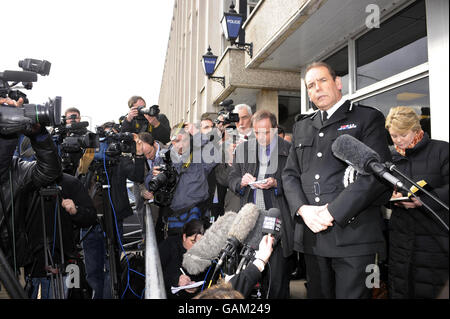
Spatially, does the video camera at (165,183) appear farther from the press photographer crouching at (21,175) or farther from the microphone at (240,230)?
the microphone at (240,230)

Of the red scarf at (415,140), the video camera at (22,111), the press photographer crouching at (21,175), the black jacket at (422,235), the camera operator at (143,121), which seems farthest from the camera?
the camera operator at (143,121)

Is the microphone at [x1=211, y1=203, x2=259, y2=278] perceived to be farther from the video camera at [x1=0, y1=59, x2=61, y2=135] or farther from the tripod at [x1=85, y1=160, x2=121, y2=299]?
the tripod at [x1=85, y1=160, x2=121, y2=299]

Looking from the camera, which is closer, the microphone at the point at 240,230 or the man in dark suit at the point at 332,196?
the man in dark suit at the point at 332,196

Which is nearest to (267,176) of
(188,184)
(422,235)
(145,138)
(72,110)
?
(188,184)

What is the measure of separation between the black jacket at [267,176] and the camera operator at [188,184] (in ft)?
2.00

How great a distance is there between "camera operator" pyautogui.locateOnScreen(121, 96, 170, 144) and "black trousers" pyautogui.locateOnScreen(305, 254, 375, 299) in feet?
9.00

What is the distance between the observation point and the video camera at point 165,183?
3139 mm

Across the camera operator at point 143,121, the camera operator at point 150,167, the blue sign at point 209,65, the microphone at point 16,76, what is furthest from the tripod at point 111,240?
the blue sign at point 209,65

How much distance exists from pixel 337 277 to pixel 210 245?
2.82ft

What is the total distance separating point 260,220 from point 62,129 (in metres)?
2.28

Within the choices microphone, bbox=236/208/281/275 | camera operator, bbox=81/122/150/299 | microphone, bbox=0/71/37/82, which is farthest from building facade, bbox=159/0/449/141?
camera operator, bbox=81/122/150/299

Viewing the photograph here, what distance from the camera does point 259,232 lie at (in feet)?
5.69
